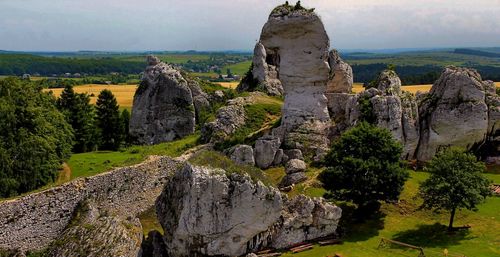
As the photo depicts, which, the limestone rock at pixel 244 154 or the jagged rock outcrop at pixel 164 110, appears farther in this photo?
the jagged rock outcrop at pixel 164 110

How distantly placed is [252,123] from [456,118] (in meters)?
19.2

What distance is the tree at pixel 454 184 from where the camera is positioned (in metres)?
30.8

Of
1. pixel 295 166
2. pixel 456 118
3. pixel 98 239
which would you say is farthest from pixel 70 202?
pixel 456 118

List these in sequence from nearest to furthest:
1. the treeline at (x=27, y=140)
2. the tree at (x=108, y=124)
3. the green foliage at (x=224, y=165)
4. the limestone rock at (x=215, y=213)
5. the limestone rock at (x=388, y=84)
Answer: the limestone rock at (x=215, y=213) < the green foliage at (x=224, y=165) < the treeline at (x=27, y=140) < the limestone rock at (x=388, y=84) < the tree at (x=108, y=124)

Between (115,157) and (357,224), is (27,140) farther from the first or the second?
(357,224)

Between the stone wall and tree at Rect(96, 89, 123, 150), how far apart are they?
34698 mm

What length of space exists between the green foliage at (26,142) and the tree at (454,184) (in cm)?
2901

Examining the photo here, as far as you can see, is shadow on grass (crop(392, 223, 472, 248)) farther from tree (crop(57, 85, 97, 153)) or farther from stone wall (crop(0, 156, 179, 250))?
tree (crop(57, 85, 97, 153))

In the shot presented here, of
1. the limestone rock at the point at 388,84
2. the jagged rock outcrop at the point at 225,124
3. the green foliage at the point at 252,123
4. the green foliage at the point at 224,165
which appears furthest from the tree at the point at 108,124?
the green foliage at the point at 224,165

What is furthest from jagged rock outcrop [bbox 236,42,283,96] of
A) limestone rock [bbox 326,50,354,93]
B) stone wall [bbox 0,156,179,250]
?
stone wall [bbox 0,156,179,250]

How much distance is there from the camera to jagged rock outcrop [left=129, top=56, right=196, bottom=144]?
68.8 m

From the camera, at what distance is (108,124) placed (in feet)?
243

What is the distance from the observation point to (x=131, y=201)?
3762 cm

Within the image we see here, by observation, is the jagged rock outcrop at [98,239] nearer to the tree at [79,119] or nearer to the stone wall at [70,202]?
the stone wall at [70,202]
